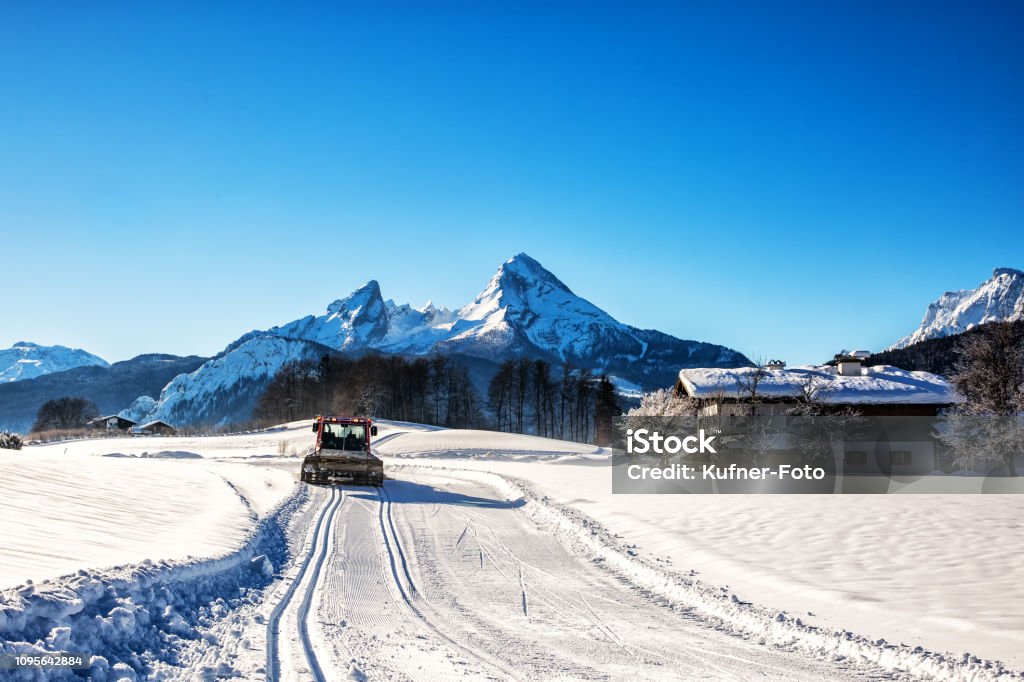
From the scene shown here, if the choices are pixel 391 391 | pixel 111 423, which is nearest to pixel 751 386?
pixel 391 391

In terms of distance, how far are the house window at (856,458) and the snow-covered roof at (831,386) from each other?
3.08 metres

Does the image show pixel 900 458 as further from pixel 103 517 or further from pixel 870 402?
pixel 103 517

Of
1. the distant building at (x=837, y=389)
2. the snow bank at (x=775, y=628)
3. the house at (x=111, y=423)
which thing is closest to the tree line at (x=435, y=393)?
the house at (x=111, y=423)

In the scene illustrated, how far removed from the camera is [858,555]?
11.9 m

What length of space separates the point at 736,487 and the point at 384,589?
22.8 metres

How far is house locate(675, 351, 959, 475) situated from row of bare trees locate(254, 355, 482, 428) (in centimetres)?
6160

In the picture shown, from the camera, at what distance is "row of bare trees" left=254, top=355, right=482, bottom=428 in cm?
10375

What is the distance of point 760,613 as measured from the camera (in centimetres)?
827

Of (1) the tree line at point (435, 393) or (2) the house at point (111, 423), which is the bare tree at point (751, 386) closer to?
(1) the tree line at point (435, 393)

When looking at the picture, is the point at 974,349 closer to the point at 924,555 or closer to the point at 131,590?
the point at 924,555

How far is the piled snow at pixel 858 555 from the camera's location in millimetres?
7773

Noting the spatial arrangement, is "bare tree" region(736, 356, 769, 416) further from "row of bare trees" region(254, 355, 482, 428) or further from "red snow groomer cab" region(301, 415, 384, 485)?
"row of bare trees" region(254, 355, 482, 428)

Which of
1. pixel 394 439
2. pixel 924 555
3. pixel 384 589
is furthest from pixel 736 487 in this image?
pixel 394 439

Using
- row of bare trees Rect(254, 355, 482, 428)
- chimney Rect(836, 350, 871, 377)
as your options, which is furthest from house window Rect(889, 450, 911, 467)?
row of bare trees Rect(254, 355, 482, 428)
